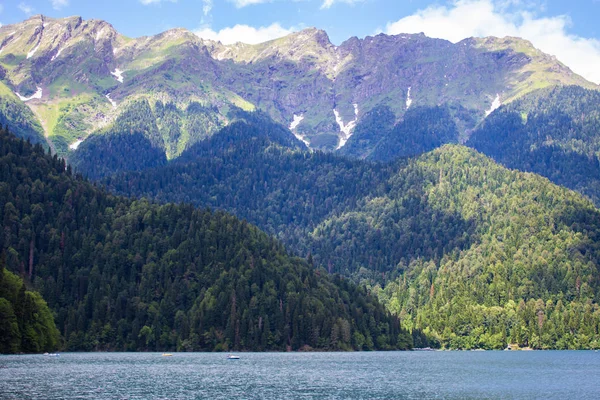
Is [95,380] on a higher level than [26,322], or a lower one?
lower

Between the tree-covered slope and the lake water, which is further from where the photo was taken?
the tree-covered slope

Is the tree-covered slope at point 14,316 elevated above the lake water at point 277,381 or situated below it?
above

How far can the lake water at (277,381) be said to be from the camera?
5017 inches

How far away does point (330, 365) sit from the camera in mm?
198000

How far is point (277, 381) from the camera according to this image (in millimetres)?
150500

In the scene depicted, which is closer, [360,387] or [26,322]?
[360,387]

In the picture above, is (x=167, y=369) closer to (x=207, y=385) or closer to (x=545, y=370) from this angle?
(x=207, y=385)

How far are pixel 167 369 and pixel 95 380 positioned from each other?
3273 centimetres

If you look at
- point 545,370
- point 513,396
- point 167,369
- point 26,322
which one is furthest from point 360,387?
point 26,322

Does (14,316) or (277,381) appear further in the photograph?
(14,316)

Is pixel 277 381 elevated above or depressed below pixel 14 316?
below

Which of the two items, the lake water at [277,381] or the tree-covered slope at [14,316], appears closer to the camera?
the lake water at [277,381]

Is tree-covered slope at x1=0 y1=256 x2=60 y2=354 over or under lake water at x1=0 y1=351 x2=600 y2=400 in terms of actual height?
over

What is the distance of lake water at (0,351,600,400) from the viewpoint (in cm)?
12744
